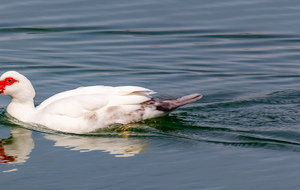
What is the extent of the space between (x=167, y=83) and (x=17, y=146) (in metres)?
4.03

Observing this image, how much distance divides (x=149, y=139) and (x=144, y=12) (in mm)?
8264

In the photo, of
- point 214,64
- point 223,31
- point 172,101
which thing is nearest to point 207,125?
point 172,101

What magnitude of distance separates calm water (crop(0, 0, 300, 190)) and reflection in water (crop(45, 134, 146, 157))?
0.05ft

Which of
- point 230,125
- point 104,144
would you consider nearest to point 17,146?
point 104,144

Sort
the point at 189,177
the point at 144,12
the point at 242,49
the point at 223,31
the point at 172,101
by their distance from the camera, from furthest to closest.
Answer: the point at 144,12 < the point at 223,31 < the point at 242,49 < the point at 172,101 < the point at 189,177

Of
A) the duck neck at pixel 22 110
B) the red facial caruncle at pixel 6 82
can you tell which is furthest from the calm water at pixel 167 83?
the red facial caruncle at pixel 6 82

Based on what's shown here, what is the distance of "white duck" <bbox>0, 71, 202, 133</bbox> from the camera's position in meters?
10.0

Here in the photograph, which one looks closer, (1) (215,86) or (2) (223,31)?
(1) (215,86)

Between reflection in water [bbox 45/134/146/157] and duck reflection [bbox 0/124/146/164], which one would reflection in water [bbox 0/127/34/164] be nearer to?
duck reflection [bbox 0/124/146/164]

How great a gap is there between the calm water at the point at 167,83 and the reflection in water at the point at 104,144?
16mm

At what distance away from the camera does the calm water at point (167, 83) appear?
27.0ft

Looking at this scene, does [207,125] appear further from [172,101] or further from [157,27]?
[157,27]

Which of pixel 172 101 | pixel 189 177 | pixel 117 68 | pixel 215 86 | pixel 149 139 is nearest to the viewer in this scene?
pixel 189 177

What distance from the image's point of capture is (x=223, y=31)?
16.2m
